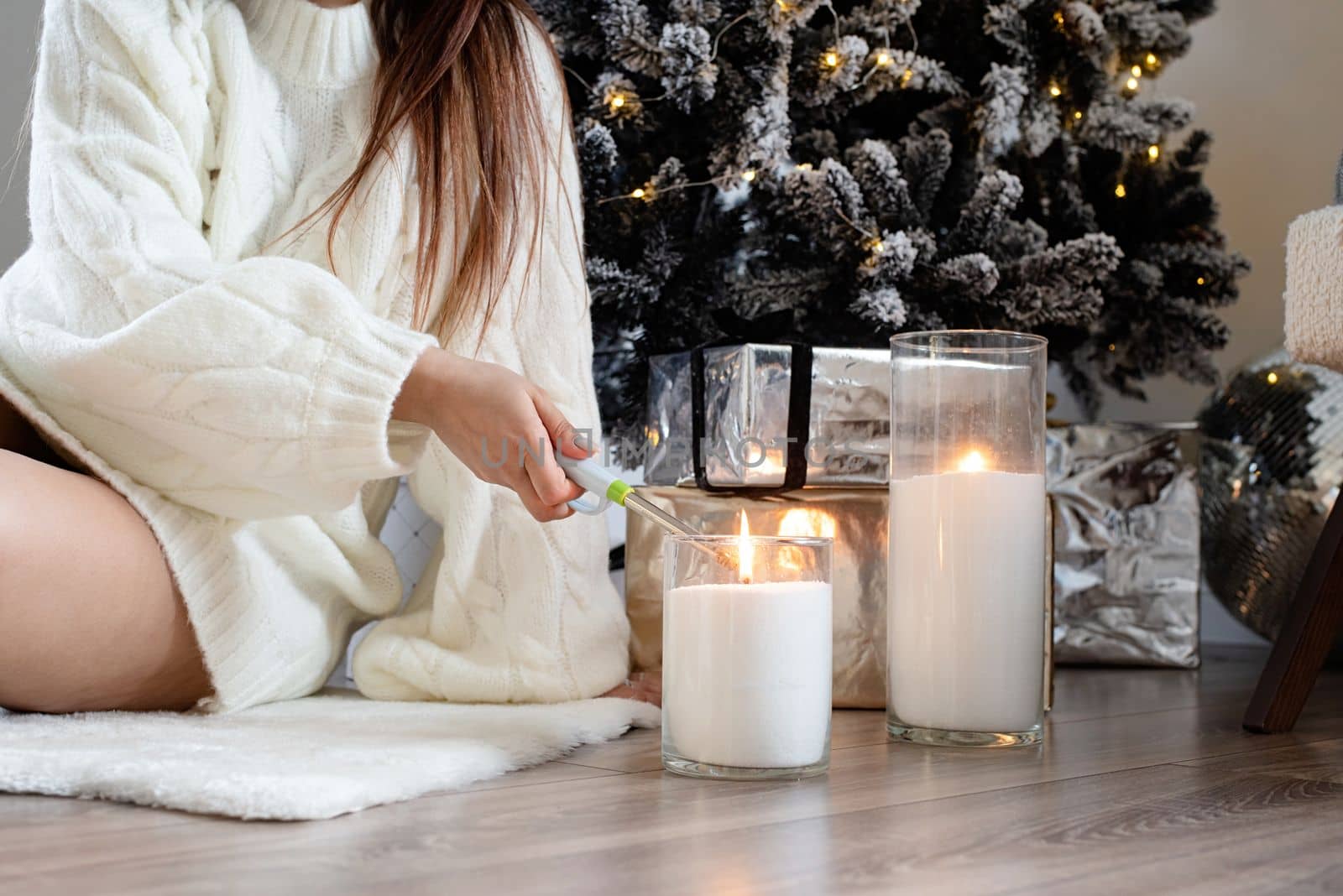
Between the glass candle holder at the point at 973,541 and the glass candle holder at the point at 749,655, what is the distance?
0.15 meters

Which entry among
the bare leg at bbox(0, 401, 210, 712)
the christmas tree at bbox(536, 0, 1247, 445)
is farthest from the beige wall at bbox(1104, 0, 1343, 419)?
the bare leg at bbox(0, 401, 210, 712)

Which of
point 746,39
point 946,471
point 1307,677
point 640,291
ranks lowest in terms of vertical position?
point 1307,677

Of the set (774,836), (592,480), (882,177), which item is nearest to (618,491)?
(592,480)

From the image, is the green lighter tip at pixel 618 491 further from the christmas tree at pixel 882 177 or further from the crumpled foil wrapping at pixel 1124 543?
the crumpled foil wrapping at pixel 1124 543

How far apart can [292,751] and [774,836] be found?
1.04ft

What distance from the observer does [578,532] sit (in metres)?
1.11

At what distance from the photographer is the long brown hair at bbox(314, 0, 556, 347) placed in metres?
1.08

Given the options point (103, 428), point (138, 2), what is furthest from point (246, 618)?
point (138, 2)

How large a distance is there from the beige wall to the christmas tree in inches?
18.6

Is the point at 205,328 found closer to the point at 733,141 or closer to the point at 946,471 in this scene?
the point at 946,471

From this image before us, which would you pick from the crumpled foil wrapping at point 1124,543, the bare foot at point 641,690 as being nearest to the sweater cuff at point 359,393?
the bare foot at point 641,690

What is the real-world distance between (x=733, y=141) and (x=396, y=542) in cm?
62

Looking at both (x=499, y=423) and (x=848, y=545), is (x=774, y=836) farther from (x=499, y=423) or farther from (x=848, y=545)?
(x=848, y=545)

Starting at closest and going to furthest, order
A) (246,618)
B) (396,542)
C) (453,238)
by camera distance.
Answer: (246,618) < (453,238) < (396,542)
